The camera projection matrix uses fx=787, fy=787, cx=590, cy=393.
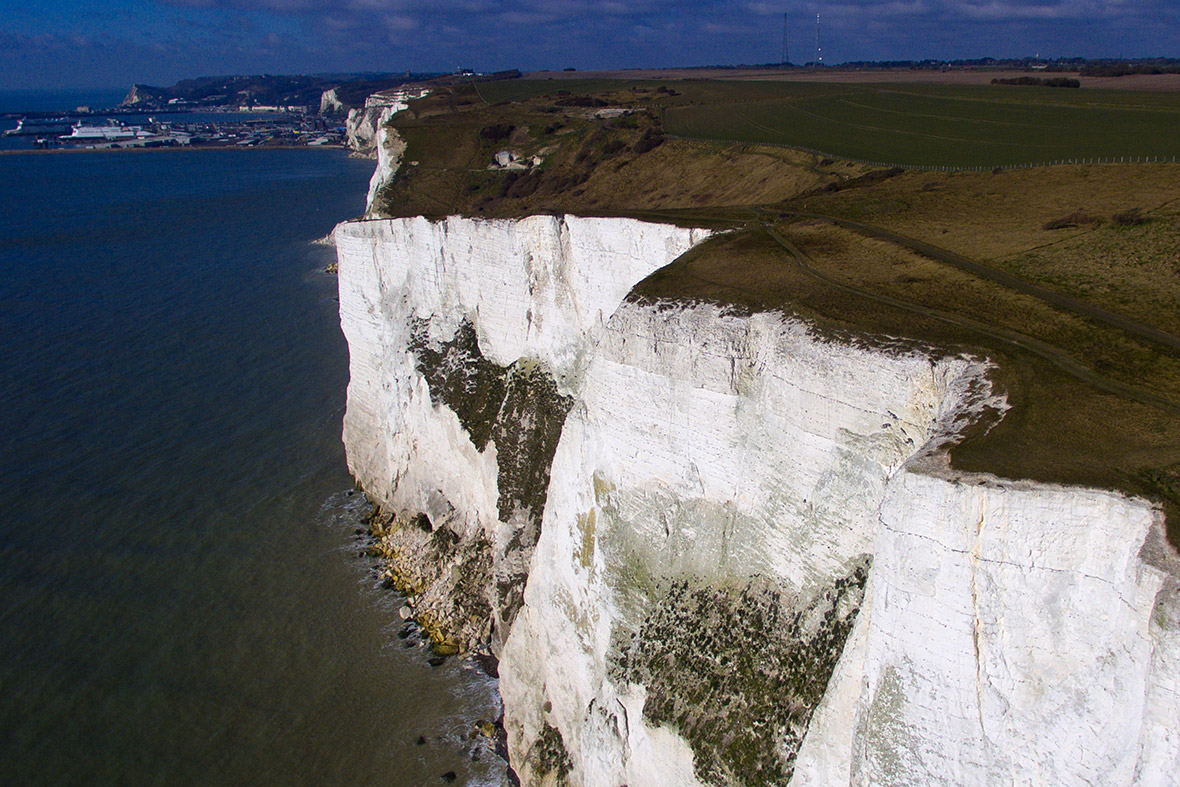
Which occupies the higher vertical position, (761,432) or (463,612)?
(761,432)

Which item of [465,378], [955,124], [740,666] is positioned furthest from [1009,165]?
[740,666]

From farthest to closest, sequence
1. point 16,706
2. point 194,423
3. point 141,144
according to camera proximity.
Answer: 1. point 141,144
2. point 194,423
3. point 16,706

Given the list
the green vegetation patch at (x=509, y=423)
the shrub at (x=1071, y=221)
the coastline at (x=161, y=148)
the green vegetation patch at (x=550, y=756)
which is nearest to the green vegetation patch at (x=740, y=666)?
the green vegetation patch at (x=550, y=756)

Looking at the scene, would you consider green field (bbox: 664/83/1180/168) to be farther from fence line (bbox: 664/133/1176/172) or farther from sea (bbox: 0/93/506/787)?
sea (bbox: 0/93/506/787)

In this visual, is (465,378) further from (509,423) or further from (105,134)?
(105,134)

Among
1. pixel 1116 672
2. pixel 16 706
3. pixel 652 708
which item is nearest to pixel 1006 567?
pixel 1116 672

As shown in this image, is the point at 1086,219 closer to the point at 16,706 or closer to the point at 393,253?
the point at 393,253
